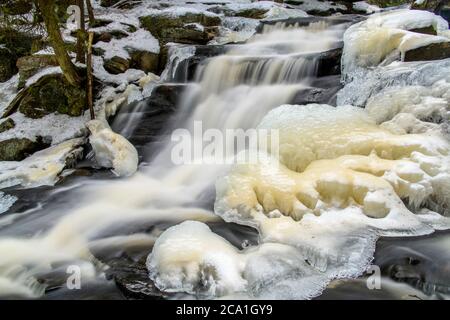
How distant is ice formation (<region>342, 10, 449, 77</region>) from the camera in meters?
6.38

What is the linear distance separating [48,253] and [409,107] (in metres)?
4.86

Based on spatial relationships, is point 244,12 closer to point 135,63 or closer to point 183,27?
point 183,27

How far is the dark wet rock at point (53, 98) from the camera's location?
7.97 meters

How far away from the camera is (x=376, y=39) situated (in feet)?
22.2

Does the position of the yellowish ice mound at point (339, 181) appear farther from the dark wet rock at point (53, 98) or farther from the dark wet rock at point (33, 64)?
the dark wet rock at point (33, 64)

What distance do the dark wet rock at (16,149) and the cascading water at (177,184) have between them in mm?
1829

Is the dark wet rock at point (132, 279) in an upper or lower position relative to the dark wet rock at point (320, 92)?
lower

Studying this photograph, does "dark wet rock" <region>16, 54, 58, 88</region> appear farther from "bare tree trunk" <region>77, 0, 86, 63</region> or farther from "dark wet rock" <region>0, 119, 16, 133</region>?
"dark wet rock" <region>0, 119, 16, 133</region>

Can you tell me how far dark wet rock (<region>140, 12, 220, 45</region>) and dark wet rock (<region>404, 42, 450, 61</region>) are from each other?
5582 mm

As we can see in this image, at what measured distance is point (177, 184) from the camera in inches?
237

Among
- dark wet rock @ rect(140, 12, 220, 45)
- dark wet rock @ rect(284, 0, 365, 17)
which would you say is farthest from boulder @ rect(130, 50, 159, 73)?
dark wet rock @ rect(284, 0, 365, 17)

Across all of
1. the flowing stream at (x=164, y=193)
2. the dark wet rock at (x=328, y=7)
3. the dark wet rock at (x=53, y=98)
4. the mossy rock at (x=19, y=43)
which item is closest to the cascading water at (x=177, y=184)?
the flowing stream at (x=164, y=193)

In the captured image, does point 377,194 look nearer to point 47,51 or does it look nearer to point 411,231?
point 411,231

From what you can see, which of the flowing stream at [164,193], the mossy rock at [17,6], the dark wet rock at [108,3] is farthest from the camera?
the dark wet rock at [108,3]
